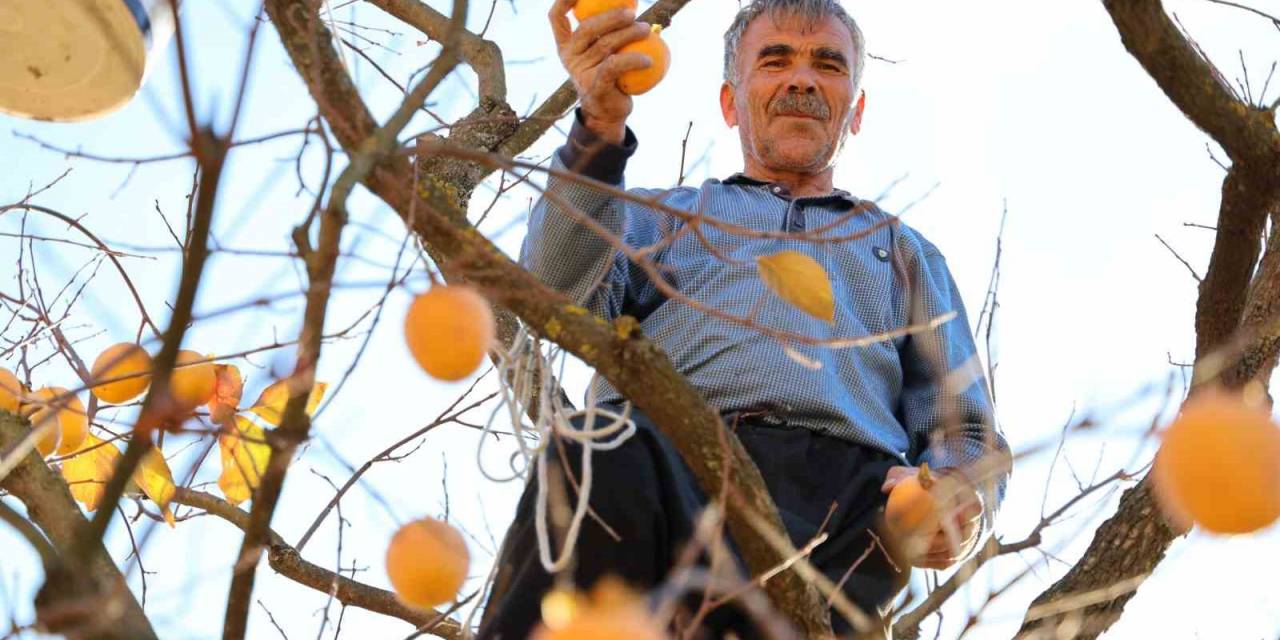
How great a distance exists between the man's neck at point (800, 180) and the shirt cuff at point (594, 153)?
656 millimetres

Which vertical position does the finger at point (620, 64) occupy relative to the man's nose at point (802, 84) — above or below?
below

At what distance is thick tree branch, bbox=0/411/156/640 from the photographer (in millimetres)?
1157

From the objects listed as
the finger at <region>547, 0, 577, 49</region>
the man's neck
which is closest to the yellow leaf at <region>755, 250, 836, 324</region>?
the finger at <region>547, 0, 577, 49</region>

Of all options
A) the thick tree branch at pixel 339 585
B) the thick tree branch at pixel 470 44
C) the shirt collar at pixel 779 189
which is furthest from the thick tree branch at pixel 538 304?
the thick tree branch at pixel 470 44

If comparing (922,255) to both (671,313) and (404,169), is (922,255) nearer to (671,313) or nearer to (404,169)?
(671,313)

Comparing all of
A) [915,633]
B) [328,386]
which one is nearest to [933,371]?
[915,633]

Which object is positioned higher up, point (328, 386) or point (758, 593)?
point (328, 386)

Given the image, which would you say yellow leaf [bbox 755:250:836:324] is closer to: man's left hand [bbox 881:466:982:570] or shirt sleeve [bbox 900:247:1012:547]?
man's left hand [bbox 881:466:982:570]

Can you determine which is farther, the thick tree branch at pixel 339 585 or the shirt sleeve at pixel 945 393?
the thick tree branch at pixel 339 585

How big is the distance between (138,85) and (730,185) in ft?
3.77

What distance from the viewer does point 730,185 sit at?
2.54m

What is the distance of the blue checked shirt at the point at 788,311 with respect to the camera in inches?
80.7

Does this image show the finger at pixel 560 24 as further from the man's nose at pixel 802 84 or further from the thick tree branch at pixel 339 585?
the thick tree branch at pixel 339 585

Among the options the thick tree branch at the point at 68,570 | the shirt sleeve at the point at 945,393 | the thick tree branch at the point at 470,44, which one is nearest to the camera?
the thick tree branch at the point at 68,570
